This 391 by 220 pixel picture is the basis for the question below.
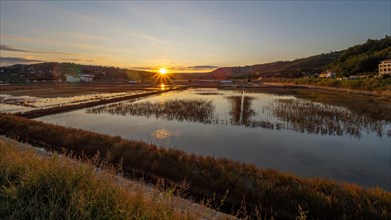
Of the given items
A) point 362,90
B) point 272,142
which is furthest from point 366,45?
point 272,142

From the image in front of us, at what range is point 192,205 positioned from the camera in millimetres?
6773

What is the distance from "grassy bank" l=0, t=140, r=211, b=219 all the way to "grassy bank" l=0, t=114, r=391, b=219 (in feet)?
5.68

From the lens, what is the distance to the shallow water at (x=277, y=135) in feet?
38.2

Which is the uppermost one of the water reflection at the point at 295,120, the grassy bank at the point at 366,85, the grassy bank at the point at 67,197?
the grassy bank at the point at 366,85

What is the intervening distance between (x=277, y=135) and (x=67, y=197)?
47.3 ft

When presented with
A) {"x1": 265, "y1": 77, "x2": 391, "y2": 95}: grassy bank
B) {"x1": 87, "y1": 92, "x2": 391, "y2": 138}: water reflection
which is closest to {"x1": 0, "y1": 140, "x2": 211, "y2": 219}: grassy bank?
{"x1": 87, "y1": 92, "x2": 391, "y2": 138}: water reflection

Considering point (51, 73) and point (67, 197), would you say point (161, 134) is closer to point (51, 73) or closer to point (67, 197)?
point (67, 197)

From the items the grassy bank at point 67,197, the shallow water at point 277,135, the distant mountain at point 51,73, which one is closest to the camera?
the grassy bank at point 67,197

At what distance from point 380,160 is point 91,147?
13.6 m

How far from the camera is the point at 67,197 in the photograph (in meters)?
4.57

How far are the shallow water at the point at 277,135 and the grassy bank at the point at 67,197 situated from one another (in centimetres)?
796

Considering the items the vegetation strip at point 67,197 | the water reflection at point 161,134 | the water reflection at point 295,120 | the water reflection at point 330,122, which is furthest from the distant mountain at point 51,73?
the vegetation strip at point 67,197

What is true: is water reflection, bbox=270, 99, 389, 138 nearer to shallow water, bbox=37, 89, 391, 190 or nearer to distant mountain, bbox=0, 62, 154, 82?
shallow water, bbox=37, 89, 391, 190

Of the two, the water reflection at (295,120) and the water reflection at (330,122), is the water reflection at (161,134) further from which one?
→ the water reflection at (330,122)
